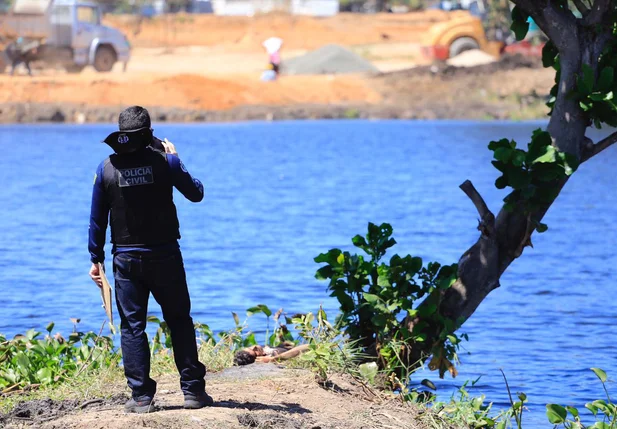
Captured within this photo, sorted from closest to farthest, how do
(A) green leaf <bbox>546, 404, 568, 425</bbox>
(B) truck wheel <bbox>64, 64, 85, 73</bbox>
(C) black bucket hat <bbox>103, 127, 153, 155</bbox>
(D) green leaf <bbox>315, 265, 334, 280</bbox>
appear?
(C) black bucket hat <bbox>103, 127, 153, 155</bbox> < (A) green leaf <bbox>546, 404, 568, 425</bbox> < (D) green leaf <bbox>315, 265, 334, 280</bbox> < (B) truck wheel <bbox>64, 64, 85, 73</bbox>

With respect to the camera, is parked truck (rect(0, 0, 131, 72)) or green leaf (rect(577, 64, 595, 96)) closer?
green leaf (rect(577, 64, 595, 96))

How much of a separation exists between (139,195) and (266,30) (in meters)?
77.5

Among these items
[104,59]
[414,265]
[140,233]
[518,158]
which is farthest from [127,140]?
[104,59]

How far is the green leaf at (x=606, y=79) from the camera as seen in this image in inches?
326

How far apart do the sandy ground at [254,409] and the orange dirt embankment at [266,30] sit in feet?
240

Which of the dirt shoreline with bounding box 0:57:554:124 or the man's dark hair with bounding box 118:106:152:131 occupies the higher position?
the dirt shoreline with bounding box 0:57:554:124

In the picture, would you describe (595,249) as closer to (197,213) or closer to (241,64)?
(197,213)

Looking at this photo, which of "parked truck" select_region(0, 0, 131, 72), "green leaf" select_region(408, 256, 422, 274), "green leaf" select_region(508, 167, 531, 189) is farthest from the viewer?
"parked truck" select_region(0, 0, 131, 72)

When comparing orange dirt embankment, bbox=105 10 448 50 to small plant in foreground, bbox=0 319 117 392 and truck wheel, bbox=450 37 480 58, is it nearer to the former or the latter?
truck wheel, bbox=450 37 480 58

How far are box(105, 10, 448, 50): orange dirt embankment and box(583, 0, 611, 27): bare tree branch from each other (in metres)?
72.3

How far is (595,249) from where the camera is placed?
62.7ft

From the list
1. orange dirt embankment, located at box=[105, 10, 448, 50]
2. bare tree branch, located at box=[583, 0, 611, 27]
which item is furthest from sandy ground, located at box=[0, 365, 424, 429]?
orange dirt embankment, located at box=[105, 10, 448, 50]

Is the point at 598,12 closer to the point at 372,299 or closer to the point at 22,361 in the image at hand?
the point at 372,299

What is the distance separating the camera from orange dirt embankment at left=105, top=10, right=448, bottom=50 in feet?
270
